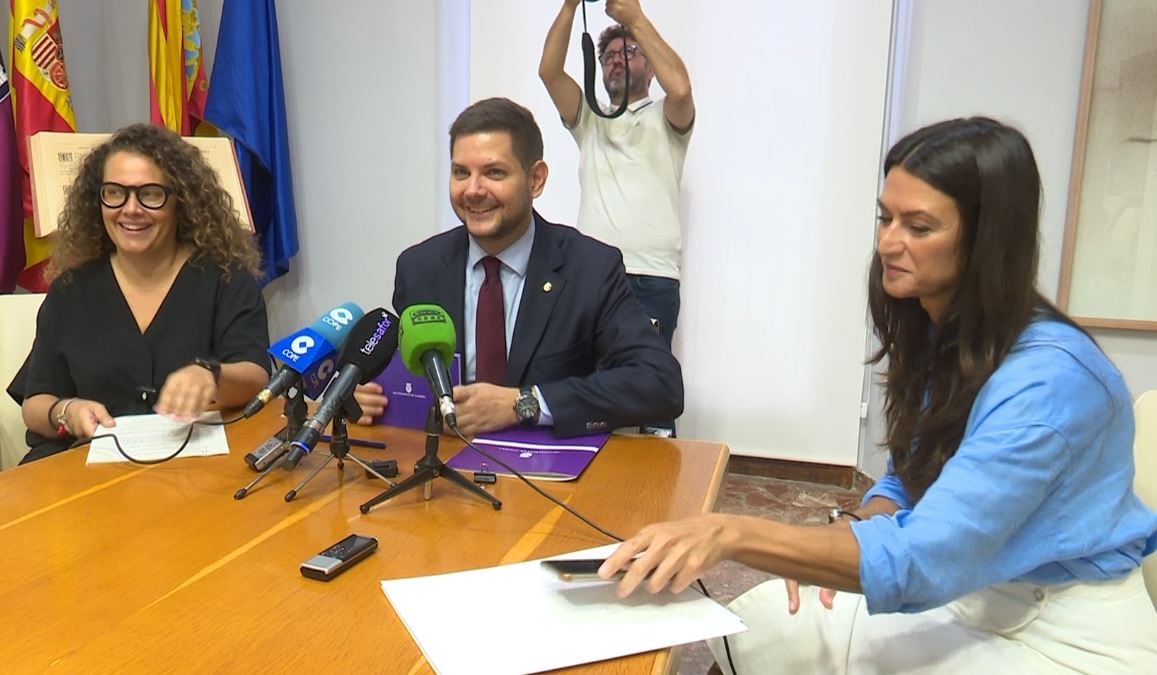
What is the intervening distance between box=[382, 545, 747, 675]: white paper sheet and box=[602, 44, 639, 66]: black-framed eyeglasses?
7.57 ft

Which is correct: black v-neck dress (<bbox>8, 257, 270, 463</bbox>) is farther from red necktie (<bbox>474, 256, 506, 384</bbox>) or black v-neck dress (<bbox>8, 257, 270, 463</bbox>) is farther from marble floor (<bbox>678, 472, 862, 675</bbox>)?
marble floor (<bbox>678, 472, 862, 675</bbox>)

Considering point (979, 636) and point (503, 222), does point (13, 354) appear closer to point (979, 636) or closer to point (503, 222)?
point (503, 222)

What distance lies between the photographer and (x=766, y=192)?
3.39 metres

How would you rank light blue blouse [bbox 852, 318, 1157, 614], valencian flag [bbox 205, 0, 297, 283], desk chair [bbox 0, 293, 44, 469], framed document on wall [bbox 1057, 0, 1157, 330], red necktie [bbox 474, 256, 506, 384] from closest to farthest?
1. light blue blouse [bbox 852, 318, 1157, 614]
2. red necktie [bbox 474, 256, 506, 384]
3. desk chair [bbox 0, 293, 44, 469]
4. framed document on wall [bbox 1057, 0, 1157, 330]
5. valencian flag [bbox 205, 0, 297, 283]

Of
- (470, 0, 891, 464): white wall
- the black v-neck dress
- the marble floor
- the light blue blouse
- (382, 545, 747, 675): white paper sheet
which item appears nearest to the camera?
(382, 545, 747, 675): white paper sheet

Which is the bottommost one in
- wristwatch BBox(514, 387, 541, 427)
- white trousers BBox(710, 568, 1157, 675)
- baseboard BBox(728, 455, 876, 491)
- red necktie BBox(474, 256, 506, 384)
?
baseboard BBox(728, 455, 876, 491)

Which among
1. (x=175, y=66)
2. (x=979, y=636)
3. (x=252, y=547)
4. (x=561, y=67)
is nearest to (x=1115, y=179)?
(x=561, y=67)

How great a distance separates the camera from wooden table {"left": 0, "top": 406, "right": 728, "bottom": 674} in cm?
84

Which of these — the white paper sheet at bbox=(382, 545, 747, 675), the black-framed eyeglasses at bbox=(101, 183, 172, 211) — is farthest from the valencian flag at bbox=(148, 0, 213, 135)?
the white paper sheet at bbox=(382, 545, 747, 675)

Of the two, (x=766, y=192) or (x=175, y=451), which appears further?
(x=766, y=192)

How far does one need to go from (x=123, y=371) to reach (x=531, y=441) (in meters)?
1.02

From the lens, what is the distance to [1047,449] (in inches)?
39.2

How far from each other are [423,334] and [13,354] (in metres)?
1.45

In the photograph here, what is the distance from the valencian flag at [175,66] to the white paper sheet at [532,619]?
9.99 ft
